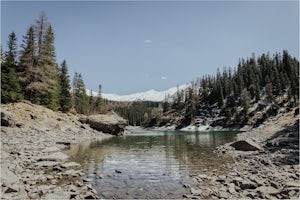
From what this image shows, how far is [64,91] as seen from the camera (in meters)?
62.6

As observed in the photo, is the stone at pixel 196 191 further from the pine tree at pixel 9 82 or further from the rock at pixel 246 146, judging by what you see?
the pine tree at pixel 9 82

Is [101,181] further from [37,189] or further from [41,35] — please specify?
[41,35]

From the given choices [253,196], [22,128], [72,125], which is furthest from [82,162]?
[72,125]

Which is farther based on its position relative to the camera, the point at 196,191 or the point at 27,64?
the point at 27,64

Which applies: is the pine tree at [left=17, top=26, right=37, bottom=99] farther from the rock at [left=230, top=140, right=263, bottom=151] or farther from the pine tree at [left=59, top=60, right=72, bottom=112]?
the rock at [left=230, top=140, right=263, bottom=151]

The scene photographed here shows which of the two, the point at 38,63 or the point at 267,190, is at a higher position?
the point at 38,63

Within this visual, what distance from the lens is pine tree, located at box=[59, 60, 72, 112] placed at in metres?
60.6

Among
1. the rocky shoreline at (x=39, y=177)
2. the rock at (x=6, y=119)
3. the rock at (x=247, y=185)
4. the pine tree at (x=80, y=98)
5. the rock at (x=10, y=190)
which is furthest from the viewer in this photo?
the pine tree at (x=80, y=98)

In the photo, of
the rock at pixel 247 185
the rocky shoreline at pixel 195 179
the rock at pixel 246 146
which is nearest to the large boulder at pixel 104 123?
the rocky shoreline at pixel 195 179

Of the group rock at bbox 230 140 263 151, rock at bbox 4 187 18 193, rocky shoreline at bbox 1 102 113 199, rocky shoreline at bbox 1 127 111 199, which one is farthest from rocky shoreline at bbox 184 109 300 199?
rock at bbox 4 187 18 193

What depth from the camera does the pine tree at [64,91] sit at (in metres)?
60.6

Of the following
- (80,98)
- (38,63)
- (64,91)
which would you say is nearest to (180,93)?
(80,98)

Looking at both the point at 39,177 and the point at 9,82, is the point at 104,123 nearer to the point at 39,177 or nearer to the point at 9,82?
the point at 9,82

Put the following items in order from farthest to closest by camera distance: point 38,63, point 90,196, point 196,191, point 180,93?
point 180,93 → point 38,63 → point 196,191 → point 90,196
